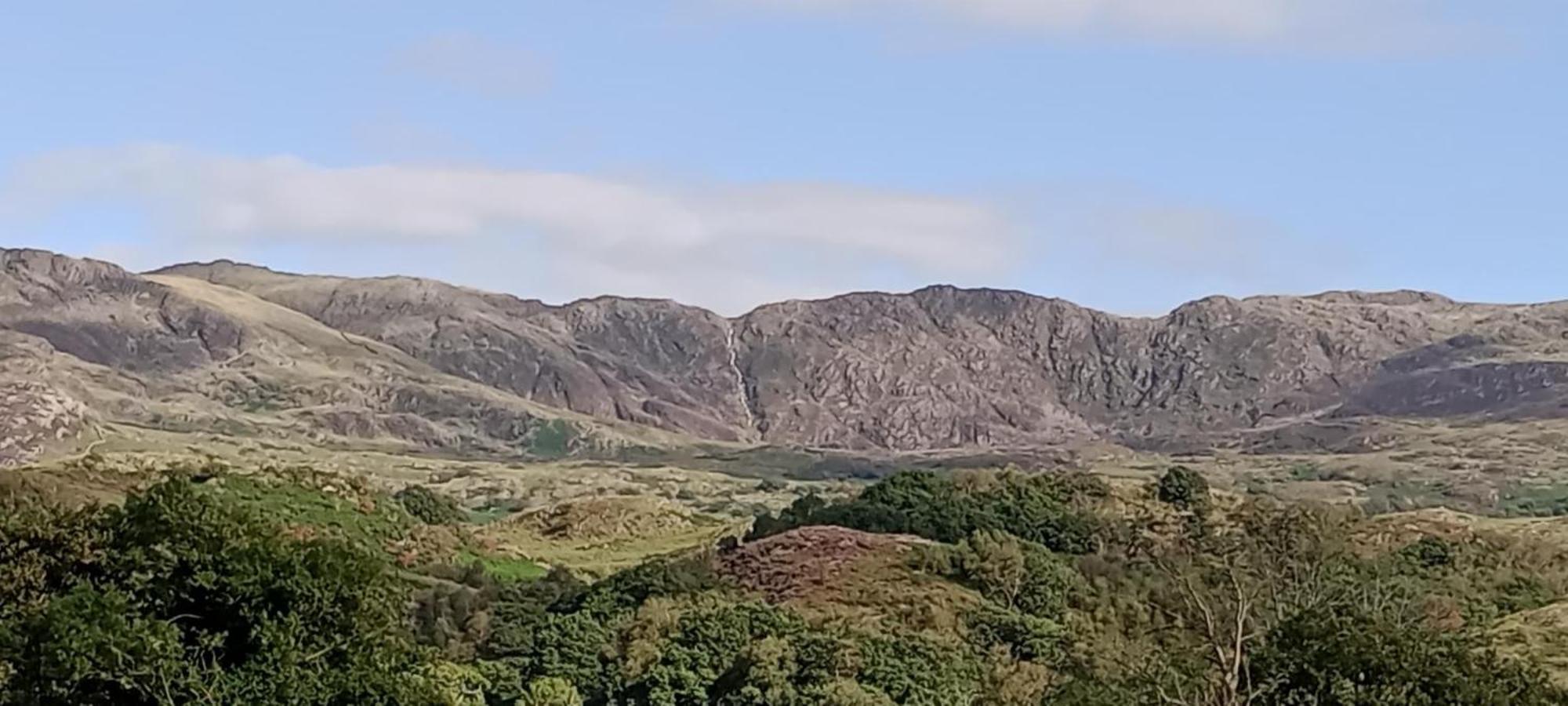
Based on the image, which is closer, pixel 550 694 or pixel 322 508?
pixel 550 694

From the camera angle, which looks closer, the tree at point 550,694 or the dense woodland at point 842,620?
the dense woodland at point 842,620

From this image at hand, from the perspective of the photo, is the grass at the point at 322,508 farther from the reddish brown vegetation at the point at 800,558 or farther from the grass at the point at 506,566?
the reddish brown vegetation at the point at 800,558

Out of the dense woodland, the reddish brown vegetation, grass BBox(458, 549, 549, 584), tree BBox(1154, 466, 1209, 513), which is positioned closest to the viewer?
the dense woodland

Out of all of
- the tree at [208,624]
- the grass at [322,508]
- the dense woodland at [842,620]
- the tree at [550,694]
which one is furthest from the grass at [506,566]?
the tree at [208,624]

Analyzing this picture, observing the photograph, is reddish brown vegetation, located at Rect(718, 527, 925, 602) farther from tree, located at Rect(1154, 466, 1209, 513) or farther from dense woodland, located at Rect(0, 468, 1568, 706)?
tree, located at Rect(1154, 466, 1209, 513)

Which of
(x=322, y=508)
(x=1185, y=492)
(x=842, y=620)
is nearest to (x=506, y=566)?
(x=322, y=508)

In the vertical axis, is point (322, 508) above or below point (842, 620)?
above

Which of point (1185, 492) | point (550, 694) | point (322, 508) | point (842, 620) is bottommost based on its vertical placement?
point (550, 694)

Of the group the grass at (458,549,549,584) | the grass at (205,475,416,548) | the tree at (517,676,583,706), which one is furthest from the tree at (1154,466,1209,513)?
the tree at (517,676,583,706)

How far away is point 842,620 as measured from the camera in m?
60.4

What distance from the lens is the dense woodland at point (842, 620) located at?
100 feet

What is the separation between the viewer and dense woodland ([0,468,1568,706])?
100ft


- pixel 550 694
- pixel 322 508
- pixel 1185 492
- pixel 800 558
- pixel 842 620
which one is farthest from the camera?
pixel 1185 492

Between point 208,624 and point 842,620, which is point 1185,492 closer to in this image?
point 842,620
